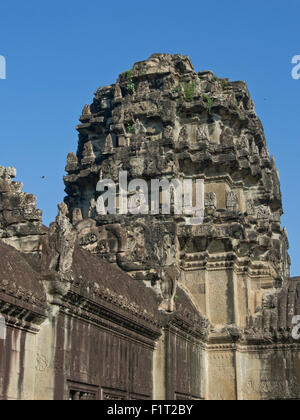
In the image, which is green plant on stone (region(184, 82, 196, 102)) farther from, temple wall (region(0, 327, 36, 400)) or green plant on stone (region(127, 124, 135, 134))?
temple wall (region(0, 327, 36, 400))

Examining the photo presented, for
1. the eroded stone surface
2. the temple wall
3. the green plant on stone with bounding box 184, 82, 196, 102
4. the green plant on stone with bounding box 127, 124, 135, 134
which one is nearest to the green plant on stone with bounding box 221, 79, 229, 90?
the eroded stone surface

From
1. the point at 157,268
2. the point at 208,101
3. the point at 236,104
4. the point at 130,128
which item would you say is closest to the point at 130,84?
the point at 130,128

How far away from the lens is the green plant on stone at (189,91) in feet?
115

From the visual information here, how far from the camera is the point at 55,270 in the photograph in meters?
16.6

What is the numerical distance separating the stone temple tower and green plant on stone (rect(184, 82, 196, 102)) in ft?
0.19

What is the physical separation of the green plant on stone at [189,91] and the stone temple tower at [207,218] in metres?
0.06

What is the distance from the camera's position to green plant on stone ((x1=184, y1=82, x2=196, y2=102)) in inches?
1374

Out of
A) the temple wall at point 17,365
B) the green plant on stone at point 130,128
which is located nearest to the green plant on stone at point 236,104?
the green plant on stone at point 130,128

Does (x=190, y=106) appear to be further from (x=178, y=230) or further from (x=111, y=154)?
(x=178, y=230)

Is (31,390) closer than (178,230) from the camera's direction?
Yes

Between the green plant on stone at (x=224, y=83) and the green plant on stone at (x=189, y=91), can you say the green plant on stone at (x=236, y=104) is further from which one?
the green plant on stone at (x=189, y=91)
